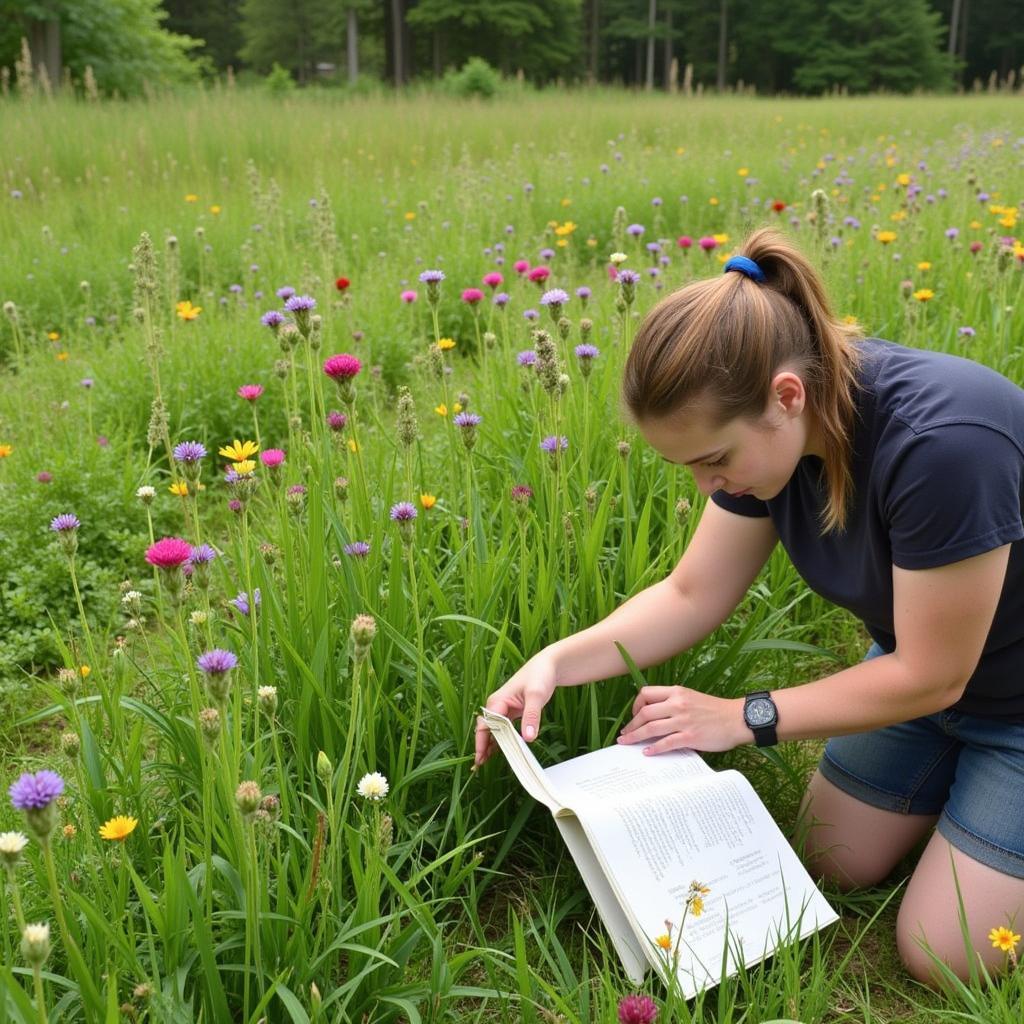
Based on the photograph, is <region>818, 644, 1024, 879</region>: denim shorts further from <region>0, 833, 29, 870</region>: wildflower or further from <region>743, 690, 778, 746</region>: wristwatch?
<region>0, 833, 29, 870</region>: wildflower

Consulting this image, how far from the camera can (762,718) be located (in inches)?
66.2

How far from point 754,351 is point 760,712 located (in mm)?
614

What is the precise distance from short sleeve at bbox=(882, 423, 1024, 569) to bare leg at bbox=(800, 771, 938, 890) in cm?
64

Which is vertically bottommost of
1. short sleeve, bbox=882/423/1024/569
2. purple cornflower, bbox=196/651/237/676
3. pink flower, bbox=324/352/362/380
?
purple cornflower, bbox=196/651/237/676

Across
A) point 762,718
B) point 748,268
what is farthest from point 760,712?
point 748,268

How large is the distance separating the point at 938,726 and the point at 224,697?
1.42m

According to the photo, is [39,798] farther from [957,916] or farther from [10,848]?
[957,916]

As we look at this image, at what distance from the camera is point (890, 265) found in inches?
157

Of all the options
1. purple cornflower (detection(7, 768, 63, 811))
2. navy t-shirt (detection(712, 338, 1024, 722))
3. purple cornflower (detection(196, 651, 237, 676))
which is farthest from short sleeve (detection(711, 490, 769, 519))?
purple cornflower (detection(7, 768, 63, 811))

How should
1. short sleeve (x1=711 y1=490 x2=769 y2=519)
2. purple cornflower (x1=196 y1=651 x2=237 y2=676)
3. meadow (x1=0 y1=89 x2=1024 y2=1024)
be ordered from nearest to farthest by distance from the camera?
purple cornflower (x1=196 y1=651 x2=237 y2=676), meadow (x1=0 y1=89 x2=1024 y2=1024), short sleeve (x1=711 y1=490 x2=769 y2=519)

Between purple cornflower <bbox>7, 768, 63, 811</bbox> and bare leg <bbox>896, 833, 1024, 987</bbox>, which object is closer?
purple cornflower <bbox>7, 768, 63, 811</bbox>

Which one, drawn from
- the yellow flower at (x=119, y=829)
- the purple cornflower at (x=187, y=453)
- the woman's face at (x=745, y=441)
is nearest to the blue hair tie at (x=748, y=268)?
the woman's face at (x=745, y=441)

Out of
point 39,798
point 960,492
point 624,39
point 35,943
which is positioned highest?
point 624,39

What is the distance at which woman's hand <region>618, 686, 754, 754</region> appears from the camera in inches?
→ 66.6
